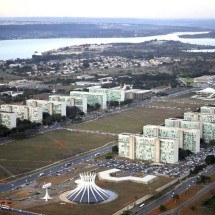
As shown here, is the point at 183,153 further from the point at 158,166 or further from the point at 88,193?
the point at 88,193

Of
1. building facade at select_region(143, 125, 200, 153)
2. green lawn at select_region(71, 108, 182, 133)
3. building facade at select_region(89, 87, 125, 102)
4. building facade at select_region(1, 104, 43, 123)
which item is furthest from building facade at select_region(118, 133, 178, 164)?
building facade at select_region(89, 87, 125, 102)

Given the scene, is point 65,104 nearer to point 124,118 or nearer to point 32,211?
point 124,118

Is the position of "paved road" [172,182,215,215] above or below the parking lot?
above

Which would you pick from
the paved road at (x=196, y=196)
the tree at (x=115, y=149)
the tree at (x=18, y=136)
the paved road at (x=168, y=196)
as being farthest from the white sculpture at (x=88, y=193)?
the tree at (x=18, y=136)

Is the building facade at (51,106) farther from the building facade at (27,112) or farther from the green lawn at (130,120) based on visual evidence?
the green lawn at (130,120)

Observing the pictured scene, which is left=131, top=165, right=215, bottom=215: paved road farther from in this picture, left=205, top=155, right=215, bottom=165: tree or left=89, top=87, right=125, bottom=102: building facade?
left=89, top=87, right=125, bottom=102: building facade

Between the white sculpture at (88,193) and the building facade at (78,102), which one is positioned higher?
the white sculpture at (88,193)
